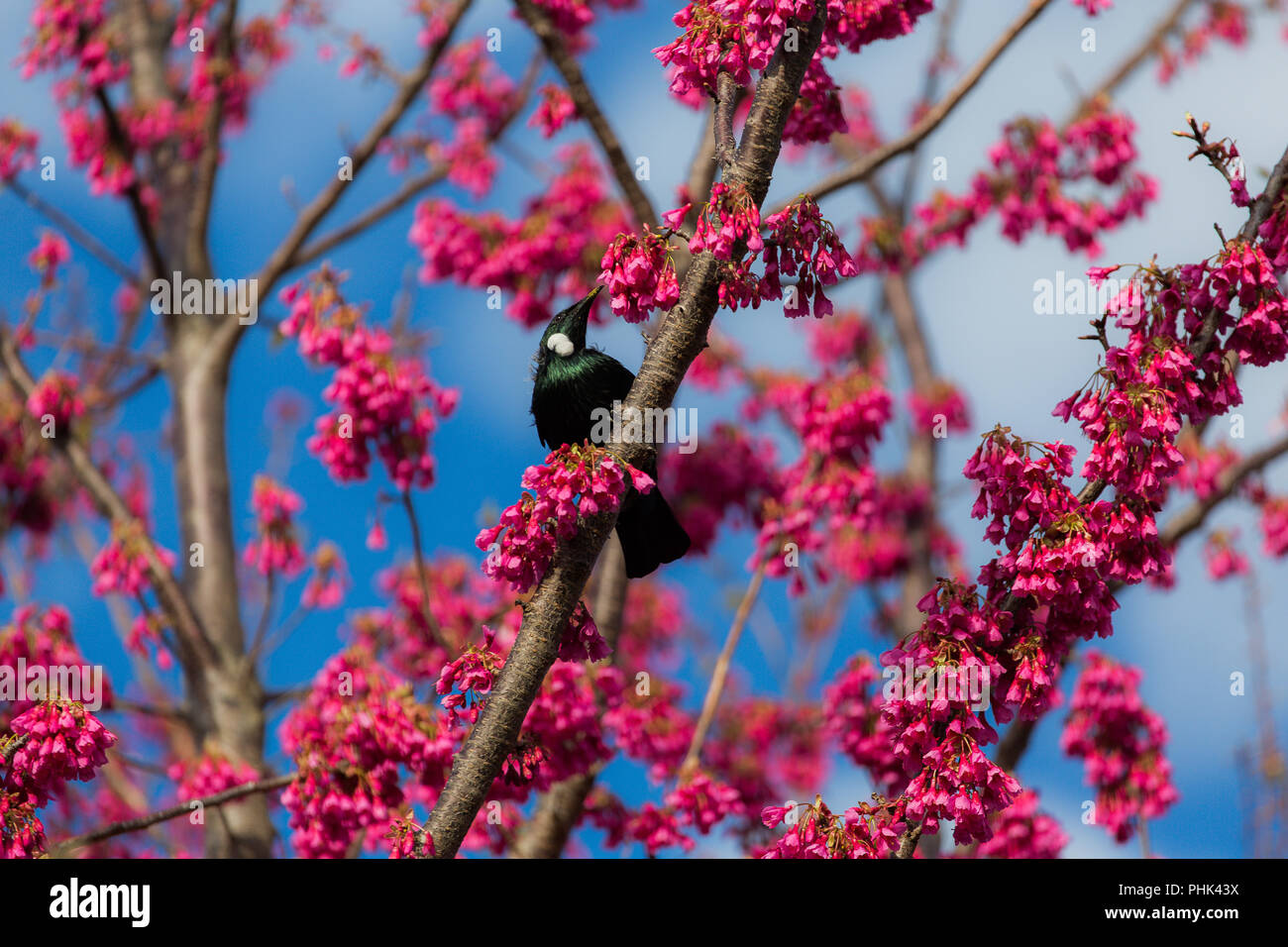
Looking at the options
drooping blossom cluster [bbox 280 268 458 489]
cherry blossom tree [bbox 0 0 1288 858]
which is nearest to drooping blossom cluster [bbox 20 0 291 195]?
cherry blossom tree [bbox 0 0 1288 858]

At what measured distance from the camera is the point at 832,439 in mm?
6277

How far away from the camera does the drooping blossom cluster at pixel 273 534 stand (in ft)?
21.1

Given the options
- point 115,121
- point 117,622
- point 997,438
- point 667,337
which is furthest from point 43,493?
point 997,438

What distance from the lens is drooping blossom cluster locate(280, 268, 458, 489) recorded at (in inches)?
201

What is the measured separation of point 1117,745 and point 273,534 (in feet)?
14.0

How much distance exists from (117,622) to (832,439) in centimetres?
487

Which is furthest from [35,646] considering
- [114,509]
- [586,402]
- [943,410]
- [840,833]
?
[943,410]

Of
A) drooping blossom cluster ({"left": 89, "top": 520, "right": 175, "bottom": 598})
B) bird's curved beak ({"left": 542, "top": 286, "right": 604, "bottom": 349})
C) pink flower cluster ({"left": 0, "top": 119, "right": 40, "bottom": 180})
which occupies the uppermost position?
pink flower cluster ({"left": 0, "top": 119, "right": 40, "bottom": 180})

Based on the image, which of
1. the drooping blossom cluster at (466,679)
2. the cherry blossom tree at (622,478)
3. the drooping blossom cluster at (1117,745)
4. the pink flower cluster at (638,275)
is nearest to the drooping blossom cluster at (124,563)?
the cherry blossom tree at (622,478)

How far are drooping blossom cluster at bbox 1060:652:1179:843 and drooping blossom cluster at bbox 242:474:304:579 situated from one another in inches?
154

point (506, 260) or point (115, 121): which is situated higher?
point (115, 121)

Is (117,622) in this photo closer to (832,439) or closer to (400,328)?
(400,328)

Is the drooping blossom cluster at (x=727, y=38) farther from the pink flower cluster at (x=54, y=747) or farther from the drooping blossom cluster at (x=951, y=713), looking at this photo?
the pink flower cluster at (x=54, y=747)

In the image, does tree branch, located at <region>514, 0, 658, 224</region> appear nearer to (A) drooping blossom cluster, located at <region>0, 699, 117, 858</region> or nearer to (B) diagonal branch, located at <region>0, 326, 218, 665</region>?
(A) drooping blossom cluster, located at <region>0, 699, 117, 858</region>
